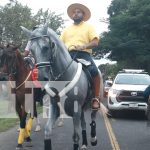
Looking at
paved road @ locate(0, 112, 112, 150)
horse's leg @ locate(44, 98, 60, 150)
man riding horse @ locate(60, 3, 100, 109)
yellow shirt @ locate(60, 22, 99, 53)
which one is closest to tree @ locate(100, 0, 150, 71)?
paved road @ locate(0, 112, 112, 150)

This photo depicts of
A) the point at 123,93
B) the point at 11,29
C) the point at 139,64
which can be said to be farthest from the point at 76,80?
the point at 139,64

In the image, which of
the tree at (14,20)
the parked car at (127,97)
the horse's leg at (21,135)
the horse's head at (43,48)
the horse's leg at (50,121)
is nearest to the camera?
the horse's head at (43,48)

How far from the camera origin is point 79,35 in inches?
352

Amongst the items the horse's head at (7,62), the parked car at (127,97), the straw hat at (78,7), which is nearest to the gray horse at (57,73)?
the straw hat at (78,7)

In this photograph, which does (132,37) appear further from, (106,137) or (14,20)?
(106,137)

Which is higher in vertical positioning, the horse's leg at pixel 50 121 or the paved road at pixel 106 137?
the horse's leg at pixel 50 121

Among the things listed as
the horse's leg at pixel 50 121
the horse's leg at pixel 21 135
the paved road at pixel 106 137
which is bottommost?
the paved road at pixel 106 137

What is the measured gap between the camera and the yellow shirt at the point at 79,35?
895cm

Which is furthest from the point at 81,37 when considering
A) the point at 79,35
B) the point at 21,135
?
the point at 21,135

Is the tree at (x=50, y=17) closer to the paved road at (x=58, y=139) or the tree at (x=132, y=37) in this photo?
the tree at (x=132, y=37)

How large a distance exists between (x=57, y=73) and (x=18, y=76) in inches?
115

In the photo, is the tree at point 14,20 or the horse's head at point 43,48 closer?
the horse's head at point 43,48

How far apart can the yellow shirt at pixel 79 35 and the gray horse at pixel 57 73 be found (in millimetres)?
571

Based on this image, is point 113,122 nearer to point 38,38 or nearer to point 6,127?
point 6,127
